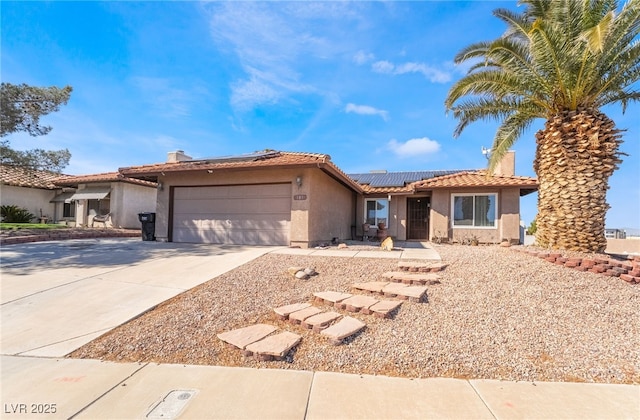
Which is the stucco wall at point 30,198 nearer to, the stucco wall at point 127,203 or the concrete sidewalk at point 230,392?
the stucco wall at point 127,203

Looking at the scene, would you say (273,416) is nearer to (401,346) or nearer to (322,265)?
(401,346)

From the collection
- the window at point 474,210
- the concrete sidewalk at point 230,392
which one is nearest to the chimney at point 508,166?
the window at point 474,210

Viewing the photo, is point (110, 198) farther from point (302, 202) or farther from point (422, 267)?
point (422, 267)

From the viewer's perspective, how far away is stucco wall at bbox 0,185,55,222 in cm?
2000

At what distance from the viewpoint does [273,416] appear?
9.34 feet

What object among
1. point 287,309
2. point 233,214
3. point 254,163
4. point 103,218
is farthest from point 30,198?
point 287,309

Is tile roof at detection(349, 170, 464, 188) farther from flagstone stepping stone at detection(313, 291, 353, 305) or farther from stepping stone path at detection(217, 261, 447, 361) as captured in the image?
flagstone stepping stone at detection(313, 291, 353, 305)

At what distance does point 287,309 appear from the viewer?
17.0 feet

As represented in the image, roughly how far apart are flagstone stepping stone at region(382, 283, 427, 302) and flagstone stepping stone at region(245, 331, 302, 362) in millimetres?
2146

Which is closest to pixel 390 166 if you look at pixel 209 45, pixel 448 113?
pixel 448 113

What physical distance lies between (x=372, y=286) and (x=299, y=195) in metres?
6.07

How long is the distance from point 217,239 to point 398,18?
1049 centimetres

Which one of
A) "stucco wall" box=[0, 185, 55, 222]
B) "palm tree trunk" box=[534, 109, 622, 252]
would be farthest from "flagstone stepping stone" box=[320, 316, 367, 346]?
"stucco wall" box=[0, 185, 55, 222]

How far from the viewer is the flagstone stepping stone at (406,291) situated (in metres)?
5.56
